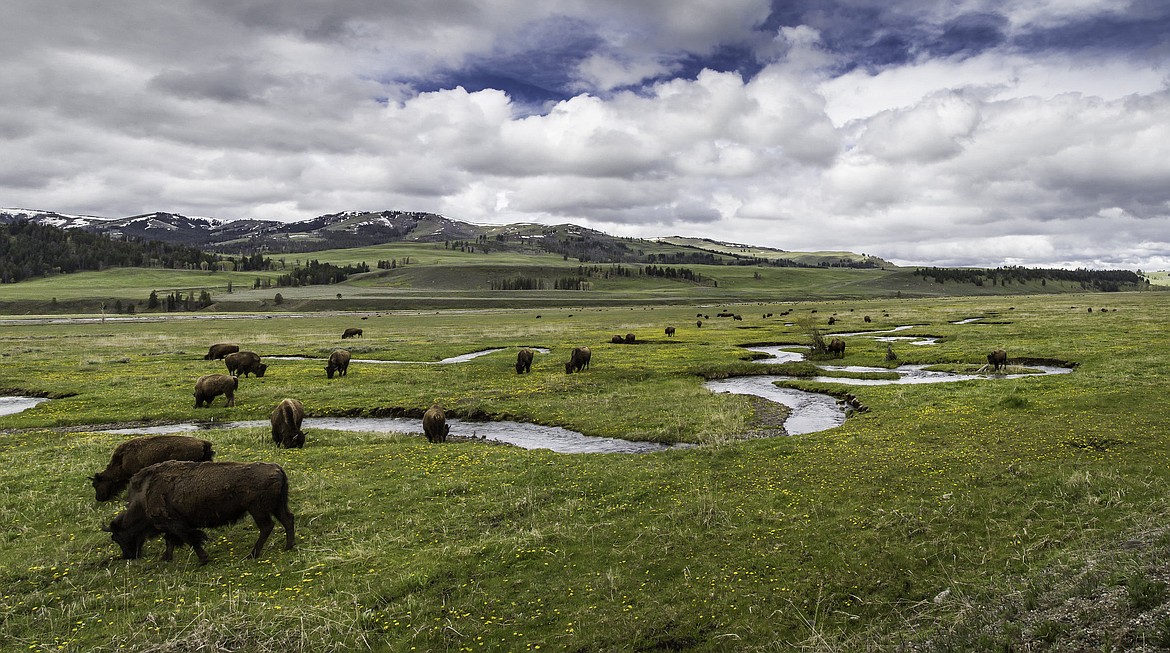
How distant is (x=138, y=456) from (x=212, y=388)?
55.5ft

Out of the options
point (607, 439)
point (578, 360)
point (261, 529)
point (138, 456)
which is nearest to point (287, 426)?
point (138, 456)

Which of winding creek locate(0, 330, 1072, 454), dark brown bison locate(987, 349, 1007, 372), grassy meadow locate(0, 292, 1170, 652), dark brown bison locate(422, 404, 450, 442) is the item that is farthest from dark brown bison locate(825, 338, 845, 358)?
dark brown bison locate(422, 404, 450, 442)

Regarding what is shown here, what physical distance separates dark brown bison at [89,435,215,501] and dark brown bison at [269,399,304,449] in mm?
5364

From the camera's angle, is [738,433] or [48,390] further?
[48,390]

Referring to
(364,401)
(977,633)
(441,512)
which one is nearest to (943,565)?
(977,633)

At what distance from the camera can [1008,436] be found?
19297 mm

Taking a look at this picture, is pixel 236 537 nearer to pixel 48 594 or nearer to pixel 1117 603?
pixel 48 594

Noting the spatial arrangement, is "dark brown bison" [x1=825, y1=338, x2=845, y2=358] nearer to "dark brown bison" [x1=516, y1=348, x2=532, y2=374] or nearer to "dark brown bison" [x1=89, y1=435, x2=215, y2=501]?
"dark brown bison" [x1=516, y1=348, x2=532, y2=374]

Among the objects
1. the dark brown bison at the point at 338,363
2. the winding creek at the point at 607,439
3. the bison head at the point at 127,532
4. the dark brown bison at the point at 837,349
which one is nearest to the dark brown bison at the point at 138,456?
the bison head at the point at 127,532

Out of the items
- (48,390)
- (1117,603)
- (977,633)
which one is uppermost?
(1117,603)

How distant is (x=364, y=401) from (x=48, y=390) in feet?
73.3

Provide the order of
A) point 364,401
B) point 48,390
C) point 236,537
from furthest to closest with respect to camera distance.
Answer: point 48,390 → point 364,401 → point 236,537

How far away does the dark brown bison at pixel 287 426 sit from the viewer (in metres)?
22.3

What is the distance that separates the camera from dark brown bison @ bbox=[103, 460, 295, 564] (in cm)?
1173
